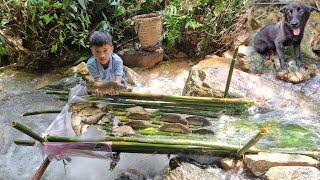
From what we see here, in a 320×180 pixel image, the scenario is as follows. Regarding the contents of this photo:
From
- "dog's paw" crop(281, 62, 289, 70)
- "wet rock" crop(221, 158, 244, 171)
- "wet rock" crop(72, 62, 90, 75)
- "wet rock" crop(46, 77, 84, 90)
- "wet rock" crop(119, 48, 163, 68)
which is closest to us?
"wet rock" crop(221, 158, 244, 171)

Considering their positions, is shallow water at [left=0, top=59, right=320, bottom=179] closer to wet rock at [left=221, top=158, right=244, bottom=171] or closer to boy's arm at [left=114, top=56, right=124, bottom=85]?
wet rock at [left=221, top=158, right=244, bottom=171]

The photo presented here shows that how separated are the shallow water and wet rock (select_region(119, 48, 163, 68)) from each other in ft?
2.54

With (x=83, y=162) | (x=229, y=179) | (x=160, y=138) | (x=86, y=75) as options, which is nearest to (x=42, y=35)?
(x=86, y=75)

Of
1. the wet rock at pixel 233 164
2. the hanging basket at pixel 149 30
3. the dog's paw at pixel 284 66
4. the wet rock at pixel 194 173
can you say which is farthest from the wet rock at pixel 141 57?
the wet rock at pixel 233 164

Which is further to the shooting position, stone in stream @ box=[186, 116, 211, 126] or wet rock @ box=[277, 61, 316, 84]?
wet rock @ box=[277, 61, 316, 84]

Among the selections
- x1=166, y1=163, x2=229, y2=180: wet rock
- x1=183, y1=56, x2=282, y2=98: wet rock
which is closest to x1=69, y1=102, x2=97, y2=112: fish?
x1=166, y1=163, x2=229, y2=180: wet rock

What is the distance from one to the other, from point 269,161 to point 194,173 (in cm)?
60

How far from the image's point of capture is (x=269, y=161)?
128 inches

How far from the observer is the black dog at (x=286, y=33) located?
16.7 ft

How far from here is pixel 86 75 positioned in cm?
580

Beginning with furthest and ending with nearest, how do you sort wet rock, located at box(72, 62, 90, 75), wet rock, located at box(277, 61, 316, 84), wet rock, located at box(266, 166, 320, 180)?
1. wet rock, located at box(72, 62, 90, 75)
2. wet rock, located at box(277, 61, 316, 84)
3. wet rock, located at box(266, 166, 320, 180)

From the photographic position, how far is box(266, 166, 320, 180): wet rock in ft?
10.5

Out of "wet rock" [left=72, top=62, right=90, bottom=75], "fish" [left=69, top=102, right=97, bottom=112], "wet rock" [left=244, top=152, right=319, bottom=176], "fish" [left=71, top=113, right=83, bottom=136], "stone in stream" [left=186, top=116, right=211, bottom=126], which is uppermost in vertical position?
"fish" [left=71, top=113, right=83, bottom=136]

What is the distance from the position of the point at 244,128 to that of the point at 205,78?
1.08m
